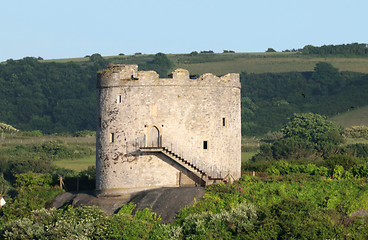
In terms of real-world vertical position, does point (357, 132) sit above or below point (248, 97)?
below

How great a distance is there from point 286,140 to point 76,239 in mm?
64193

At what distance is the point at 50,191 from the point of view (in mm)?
69250

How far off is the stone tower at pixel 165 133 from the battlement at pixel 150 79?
7 cm

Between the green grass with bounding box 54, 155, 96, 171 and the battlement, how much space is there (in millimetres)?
45909

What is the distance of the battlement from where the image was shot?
210 feet

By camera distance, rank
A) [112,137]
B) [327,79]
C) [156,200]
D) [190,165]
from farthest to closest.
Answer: [327,79]
[112,137]
[190,165]
[156,200]

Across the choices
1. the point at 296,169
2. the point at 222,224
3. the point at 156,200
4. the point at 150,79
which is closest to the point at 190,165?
the point at 156,200

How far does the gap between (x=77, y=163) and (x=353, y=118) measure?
55.0 m

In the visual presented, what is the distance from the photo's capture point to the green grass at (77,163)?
111950 millimetres

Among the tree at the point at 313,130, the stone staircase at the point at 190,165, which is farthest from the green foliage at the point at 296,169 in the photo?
the tree at the point at 313,130

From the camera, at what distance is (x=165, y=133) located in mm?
63531

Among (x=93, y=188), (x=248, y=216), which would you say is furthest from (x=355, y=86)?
(x=248, y=216)

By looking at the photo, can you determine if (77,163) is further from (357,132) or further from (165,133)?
(165,133)

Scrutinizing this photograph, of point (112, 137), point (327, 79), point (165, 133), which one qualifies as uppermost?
point (165, 133)
